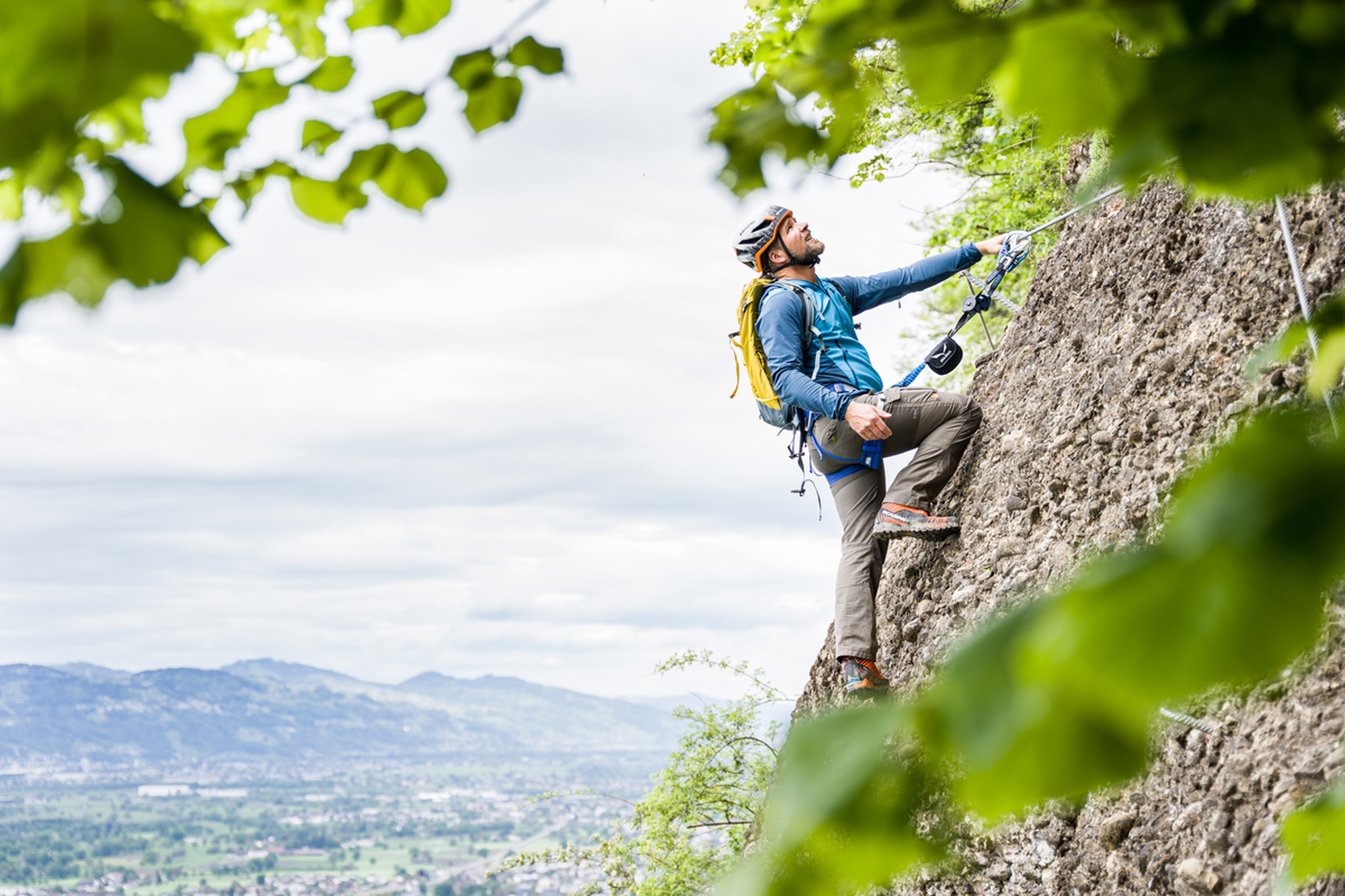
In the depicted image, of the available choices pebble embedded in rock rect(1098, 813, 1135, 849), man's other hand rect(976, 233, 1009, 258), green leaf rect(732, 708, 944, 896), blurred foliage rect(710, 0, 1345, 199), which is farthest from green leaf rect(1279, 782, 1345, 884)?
man's other hand rect(976, 233, 1009, 258)

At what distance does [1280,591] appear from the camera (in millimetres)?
545

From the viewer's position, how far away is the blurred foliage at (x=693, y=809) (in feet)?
40.5

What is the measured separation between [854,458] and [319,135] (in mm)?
4251

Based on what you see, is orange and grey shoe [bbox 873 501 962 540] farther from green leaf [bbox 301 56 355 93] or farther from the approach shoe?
green leaf [bbox 301 56 355 93]

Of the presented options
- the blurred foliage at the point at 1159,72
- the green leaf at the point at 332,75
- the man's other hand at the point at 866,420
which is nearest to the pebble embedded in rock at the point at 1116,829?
the man's other hand at the point at 866,420

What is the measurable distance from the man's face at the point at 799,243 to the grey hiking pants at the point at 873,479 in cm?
97

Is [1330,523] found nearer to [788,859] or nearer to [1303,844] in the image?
[788,859]

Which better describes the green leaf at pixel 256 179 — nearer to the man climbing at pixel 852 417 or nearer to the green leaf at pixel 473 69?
the green leaf at pixel 473 69

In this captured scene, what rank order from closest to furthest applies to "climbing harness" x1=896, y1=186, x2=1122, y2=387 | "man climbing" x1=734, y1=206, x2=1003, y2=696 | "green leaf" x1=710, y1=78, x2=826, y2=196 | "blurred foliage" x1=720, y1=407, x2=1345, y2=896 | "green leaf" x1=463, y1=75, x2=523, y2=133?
"blurred foliage" x1=720, y1=407, x2=1345, y2=896
"green leaf" x1=710, y1=78, x2=826, y2=196
"green leaf" x1=463, y1=75, x2=523, y2=133
"man climbing" x1=734, y1=206, x2=1003, y2=696
"climbing harness" x1=896, y1=186, x2=1122, y2=387

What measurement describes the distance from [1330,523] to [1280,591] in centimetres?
5

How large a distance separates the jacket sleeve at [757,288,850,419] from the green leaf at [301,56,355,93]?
3707mm

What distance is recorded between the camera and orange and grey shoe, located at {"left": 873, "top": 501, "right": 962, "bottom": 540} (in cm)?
534

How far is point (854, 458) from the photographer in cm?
543

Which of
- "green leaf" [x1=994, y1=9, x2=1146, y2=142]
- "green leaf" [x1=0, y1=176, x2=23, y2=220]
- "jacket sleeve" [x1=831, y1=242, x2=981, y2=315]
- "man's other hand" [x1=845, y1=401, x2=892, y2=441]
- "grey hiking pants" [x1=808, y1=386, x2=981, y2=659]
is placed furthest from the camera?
"jacket sleeve" [x1=831, y1=242, x2=981, y2=315]
